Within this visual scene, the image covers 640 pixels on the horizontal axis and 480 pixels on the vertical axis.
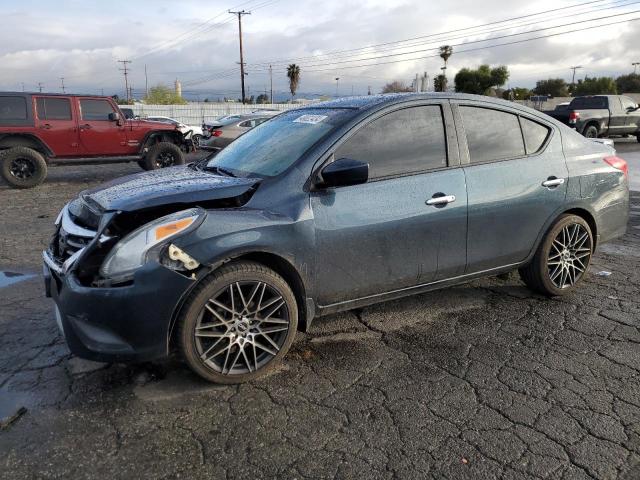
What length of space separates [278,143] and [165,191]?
0.94 m

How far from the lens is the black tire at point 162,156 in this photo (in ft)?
39.7

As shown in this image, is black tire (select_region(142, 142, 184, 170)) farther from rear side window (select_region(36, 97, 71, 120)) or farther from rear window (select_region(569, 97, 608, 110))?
rear window (select_region(569, 97, 608, 110))

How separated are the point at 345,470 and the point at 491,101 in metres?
2.95

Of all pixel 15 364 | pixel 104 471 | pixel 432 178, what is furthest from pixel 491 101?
pixel 15 364

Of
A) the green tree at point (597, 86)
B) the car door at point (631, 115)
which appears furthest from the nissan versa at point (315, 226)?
the green tree at point (597, 86)

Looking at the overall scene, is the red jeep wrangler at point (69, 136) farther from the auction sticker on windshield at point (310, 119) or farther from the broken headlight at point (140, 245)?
the broken headlight at point (140, 245)

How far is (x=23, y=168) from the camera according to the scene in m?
10.8

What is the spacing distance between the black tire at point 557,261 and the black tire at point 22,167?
9.91m

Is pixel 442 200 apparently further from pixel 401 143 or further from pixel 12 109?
pixel 12 109

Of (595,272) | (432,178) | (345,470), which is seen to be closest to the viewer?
(345,470)

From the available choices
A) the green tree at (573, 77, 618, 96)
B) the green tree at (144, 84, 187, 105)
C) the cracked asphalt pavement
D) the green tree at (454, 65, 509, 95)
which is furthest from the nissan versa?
the green tree at (144, 84, 187, 105)

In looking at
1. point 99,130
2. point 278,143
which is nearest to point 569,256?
point 278,143

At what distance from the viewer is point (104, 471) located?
238 centimetres

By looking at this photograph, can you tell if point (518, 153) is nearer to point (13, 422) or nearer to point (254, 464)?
point (254, 464)
